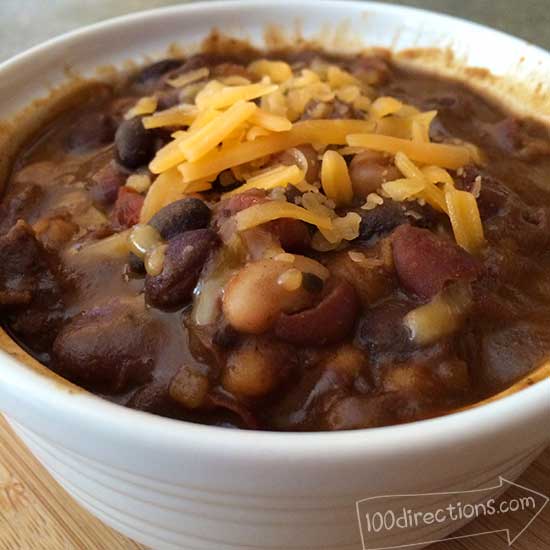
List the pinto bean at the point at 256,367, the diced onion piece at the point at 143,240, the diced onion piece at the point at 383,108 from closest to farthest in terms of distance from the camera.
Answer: the pinto bean at the point at 256,367, the diced onion piece at the point at 143,240, the diced onion piece at the point at 383,108

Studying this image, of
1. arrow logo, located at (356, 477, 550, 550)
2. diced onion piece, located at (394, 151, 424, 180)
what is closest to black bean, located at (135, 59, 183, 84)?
diced onion piece, located at (394, 151, 424, 180)

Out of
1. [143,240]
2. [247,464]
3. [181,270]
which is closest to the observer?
[247,464]

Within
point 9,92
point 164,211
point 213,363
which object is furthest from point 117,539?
point 9,92

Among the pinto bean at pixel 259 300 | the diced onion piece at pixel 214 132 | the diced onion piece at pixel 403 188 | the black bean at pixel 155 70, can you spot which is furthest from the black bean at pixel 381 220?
the black bean at pixel 155 70

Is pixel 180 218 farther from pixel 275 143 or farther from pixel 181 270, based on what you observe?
pixel 275 143

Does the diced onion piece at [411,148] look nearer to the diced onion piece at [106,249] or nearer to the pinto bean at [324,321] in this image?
the pinto bean at [324,321]

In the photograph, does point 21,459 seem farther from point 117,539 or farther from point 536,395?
point 536,395

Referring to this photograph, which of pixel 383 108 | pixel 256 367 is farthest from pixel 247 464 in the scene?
pixel 383 108

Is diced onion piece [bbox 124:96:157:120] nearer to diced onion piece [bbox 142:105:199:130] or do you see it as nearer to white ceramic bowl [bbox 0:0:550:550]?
diced onion piece [bbox 142:105:199:130]
